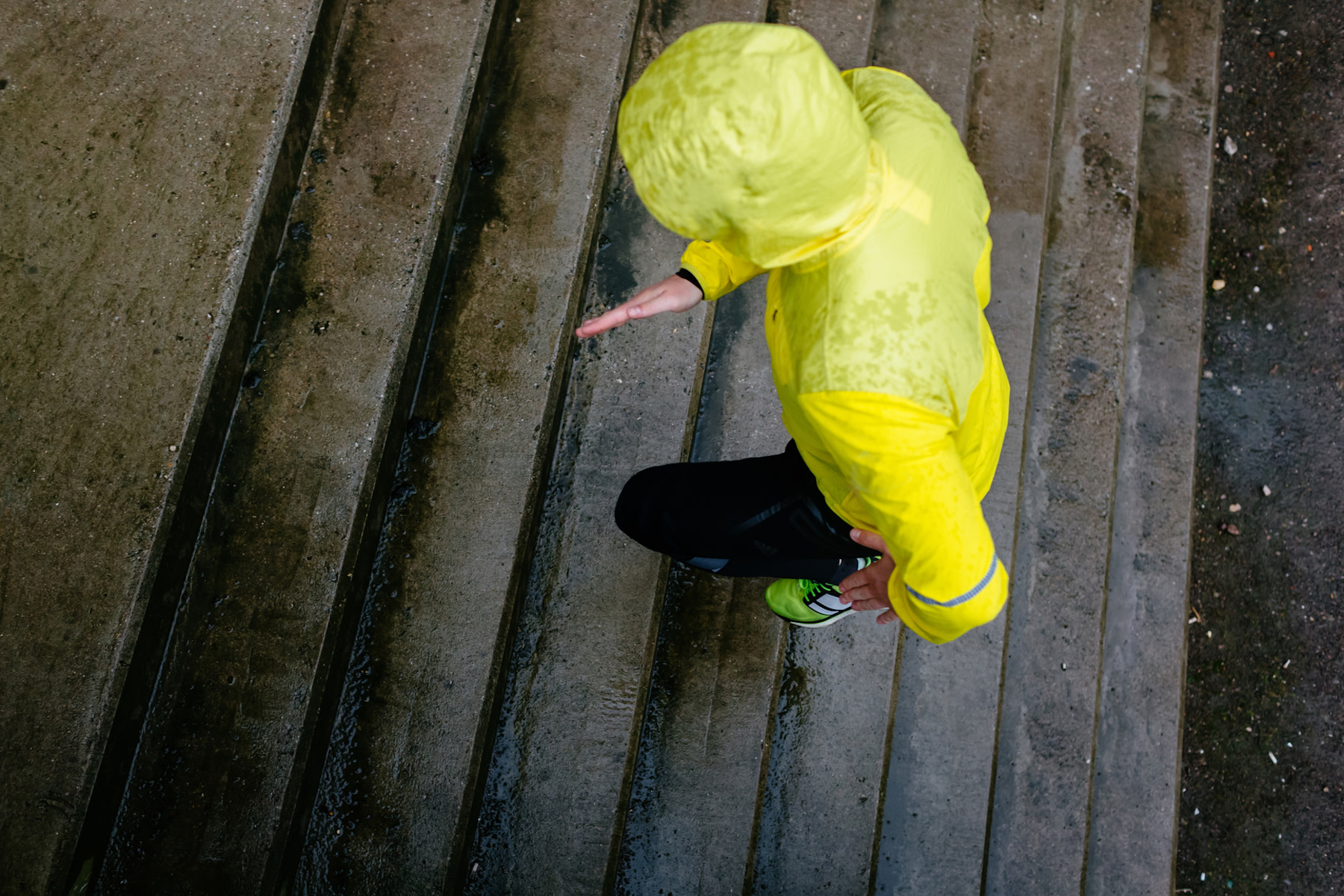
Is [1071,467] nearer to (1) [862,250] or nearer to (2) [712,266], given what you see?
(2) [712,266]

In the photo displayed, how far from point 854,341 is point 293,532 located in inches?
68.9

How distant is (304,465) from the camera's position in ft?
7.20

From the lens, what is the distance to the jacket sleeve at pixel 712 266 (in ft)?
5.82

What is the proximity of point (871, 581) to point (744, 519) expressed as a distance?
448 millimetres

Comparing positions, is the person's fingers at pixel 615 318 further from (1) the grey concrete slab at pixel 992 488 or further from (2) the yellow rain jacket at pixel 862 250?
(1) the grey concrete slab at pixel 992 488

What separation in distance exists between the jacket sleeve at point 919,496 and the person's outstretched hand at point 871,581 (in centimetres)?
14

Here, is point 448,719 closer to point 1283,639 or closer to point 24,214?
point 24,214

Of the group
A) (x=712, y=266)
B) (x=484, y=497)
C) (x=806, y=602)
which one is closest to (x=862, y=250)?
(x=712, y=266)

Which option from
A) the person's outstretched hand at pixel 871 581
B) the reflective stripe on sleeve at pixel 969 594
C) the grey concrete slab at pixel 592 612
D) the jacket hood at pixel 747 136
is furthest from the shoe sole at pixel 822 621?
the jacket hood at pixel 747 136

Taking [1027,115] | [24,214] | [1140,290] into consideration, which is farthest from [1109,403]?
[24,214]

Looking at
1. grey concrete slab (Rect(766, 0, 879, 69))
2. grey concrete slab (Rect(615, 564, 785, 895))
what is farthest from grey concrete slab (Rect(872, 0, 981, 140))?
grey concrete slab (Rect(615, 564, 785, 895))

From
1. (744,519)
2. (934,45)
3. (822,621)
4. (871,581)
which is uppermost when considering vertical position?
(934,45)

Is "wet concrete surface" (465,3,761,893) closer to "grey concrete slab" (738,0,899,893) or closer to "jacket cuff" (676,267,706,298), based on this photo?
"grey concrete slab" (738,0,899,893)

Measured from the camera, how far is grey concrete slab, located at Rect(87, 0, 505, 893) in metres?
2.03
